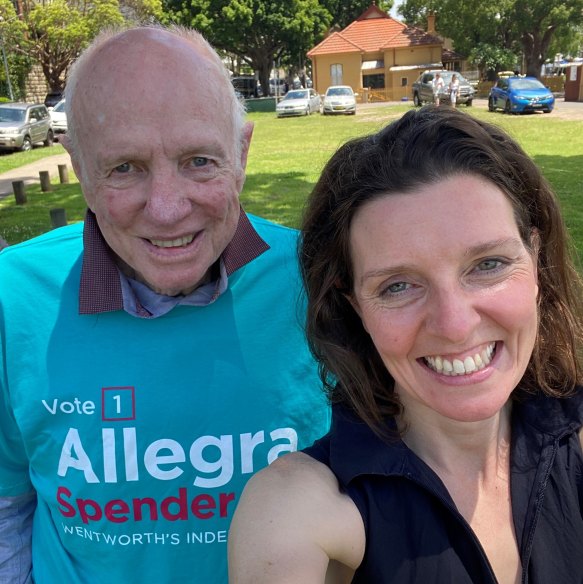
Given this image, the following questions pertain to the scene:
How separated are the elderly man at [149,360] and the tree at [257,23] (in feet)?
142

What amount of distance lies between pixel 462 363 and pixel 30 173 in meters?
15.9

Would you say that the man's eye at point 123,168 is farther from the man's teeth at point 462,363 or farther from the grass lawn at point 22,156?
the grass lawn at point 22,156

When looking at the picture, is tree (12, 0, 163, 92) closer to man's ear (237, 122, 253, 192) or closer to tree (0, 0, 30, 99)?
tree (0, 0, 30, 99)

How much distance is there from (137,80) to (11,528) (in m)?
1.35

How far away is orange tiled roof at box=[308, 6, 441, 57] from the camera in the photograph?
157ft

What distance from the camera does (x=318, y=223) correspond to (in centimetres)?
164

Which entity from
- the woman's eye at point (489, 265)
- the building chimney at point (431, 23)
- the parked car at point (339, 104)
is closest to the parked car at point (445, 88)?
the parked car at point (339, 104)

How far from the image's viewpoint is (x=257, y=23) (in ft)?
151

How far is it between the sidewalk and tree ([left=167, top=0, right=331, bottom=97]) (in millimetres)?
26656

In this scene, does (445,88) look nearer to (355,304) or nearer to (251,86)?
(251,86)

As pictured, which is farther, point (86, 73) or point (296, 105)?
point (296, 105)

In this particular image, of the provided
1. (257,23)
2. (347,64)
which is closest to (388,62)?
(347,64)

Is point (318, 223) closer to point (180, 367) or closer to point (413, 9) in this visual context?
point (180, 367)

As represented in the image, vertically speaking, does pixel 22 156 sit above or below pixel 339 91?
below
